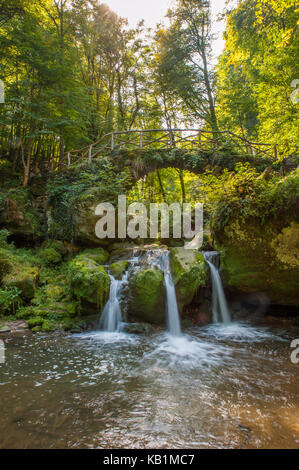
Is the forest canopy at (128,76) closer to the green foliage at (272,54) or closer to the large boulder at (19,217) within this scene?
the green foliage at (272,54)

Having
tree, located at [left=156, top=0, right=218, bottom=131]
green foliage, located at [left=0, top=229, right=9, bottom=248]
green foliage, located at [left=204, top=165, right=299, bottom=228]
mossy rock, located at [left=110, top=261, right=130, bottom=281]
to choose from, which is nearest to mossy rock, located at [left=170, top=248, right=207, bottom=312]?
green foliage, located at [left=204, top=165, right=299, bottom=228]

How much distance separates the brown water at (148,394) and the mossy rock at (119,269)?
215cm

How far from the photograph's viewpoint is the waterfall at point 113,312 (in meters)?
6.00

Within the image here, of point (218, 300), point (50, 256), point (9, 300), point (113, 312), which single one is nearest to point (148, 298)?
point (113, 312)

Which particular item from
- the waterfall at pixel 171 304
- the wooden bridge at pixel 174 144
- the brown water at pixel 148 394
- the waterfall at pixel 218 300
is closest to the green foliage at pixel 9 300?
the brown water at pixel 148 394

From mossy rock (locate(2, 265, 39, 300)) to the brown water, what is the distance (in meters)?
1.62

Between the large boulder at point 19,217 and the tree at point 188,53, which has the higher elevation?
the tree at point 188,53

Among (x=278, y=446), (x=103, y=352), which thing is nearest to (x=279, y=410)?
(x=278, y=446)

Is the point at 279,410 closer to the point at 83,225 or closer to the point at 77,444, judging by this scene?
the point at 77,444

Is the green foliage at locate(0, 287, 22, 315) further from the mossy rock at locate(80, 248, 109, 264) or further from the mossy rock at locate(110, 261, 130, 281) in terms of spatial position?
the mossy rock at locate(110, 261, 130, 281)

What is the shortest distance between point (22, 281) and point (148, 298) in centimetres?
356

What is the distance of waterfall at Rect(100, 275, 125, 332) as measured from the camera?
236 inches

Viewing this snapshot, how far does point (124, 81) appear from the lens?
682 inches

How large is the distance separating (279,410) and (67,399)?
2.60 metres
